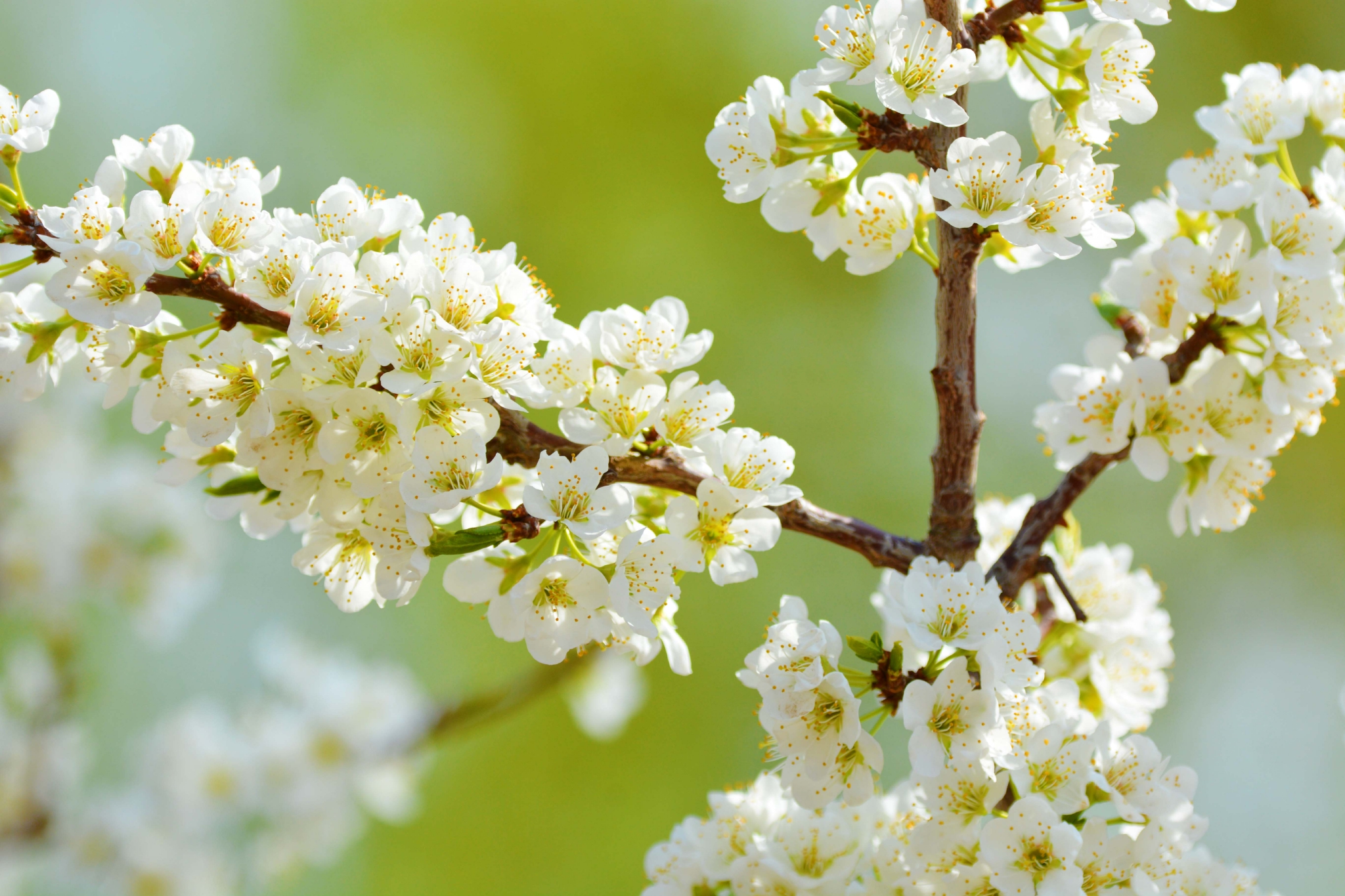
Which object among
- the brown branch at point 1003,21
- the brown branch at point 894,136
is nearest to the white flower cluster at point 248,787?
the brown branch at point 894,136

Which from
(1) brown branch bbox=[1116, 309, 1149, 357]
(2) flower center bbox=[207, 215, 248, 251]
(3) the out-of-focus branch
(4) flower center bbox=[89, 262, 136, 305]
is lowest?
(4) flower center bbox=[89, 262, 136, 305]

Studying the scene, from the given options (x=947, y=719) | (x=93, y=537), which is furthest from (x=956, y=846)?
(x=93, y=537)

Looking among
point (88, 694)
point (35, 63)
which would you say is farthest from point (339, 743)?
point (35, 63)

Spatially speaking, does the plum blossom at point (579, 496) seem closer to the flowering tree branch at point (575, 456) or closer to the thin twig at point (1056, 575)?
the flowering tree branch at point (575, 456)

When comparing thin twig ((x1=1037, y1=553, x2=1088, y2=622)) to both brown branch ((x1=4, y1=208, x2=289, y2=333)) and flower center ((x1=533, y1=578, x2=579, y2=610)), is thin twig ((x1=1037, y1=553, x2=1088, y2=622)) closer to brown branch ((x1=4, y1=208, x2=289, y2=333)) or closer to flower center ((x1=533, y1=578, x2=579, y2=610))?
flower center ((x1=533, y1=578, x2=579, y2=610))

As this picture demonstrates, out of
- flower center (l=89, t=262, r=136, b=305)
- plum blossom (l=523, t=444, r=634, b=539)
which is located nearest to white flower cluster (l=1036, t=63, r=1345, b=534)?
plum blossom (l=523, t=444, r=634, b=539)
